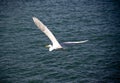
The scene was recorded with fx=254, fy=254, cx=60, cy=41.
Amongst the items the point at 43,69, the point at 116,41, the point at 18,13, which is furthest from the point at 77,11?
the point at 43,69

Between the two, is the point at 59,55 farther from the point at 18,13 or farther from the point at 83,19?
the point at 18,13

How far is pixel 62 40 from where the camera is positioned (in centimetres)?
3775

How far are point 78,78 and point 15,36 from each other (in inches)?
601

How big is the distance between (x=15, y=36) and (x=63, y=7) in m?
19.2

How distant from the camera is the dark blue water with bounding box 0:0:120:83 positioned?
2874cm

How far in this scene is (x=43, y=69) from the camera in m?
29.9

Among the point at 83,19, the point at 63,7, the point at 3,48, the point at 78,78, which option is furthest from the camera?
the point at 63,7

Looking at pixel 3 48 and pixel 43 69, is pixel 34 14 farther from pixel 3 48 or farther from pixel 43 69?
pixel 43 69

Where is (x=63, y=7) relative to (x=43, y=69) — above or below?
above

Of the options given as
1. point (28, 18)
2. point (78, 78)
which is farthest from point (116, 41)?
point (28, 18)

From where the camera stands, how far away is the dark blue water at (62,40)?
28739mm

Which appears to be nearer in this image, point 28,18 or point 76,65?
point 76,65

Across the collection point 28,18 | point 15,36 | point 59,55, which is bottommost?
point 59,55

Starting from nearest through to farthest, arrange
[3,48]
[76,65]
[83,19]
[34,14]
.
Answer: [76,65], [3,48], [83,19], [34,14]
